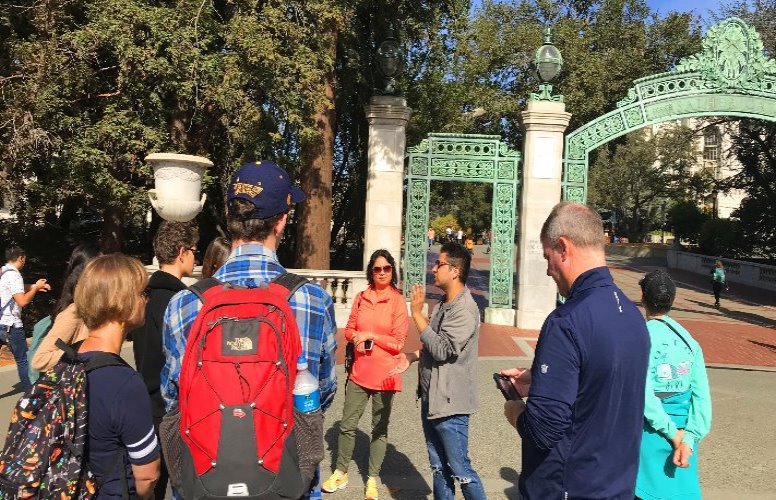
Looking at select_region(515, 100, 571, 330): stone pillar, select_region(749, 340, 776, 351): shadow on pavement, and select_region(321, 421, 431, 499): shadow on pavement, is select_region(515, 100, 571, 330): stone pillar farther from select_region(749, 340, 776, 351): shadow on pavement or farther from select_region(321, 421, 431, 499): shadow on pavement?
select_region(321, 421, 431, 499): shadow on pavement

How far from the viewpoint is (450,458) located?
419cm

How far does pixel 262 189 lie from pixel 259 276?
31 cm

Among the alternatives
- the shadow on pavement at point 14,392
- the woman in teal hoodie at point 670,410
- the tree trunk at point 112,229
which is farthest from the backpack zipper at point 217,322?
the tree trunk at point 112,229

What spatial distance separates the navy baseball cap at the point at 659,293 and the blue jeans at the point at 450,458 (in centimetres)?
130

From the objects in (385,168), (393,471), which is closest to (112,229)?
(385,168)

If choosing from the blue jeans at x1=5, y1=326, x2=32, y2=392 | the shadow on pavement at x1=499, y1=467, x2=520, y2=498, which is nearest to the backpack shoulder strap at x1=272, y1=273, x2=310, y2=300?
the shadow on pavement at x1=499, y1=467, x2=520, y2=498

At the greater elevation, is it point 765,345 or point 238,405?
point 238,405

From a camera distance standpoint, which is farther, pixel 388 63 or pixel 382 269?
pixel 388 63

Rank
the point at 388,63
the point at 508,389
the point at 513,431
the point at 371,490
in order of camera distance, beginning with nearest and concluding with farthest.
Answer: the point at 508,389
the point at 371,490
the point at 513,431
the point at 388,63

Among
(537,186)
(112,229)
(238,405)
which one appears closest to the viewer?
(238,405)

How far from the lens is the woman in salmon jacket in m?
5.12

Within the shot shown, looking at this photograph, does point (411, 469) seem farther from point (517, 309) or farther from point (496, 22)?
point (496, 22)

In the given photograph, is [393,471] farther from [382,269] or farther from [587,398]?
[587,398]

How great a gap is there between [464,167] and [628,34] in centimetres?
1902
